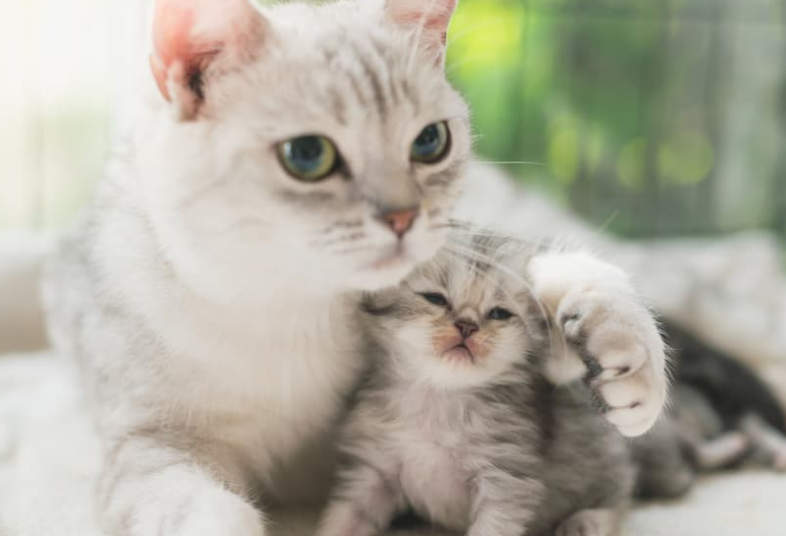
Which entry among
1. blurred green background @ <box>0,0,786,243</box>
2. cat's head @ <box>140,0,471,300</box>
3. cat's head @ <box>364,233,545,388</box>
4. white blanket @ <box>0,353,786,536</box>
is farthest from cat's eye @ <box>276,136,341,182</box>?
blurred green background @ <box>0,0,786,243</box>

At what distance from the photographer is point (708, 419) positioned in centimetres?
178

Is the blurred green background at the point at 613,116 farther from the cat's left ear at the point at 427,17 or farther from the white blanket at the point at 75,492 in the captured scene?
the cat's left ear at the point at 427,17

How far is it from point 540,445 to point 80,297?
35.6 inches

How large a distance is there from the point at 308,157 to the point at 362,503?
54 cm

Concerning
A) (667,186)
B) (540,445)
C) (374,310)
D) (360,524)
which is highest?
(374,310)

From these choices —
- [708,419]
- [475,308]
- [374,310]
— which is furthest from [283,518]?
[708,419]

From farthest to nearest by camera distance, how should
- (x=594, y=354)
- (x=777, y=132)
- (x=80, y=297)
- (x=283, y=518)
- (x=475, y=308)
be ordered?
1. (x=777, y=132)
2. (x=80, y=297)
3. (x=283, y=518)
4. (x=475, y=308)
5. (x=594, y=354)

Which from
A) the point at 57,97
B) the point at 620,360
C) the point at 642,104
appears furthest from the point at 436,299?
the point at 642,104

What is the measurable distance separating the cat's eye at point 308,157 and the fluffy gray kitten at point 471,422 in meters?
0.28

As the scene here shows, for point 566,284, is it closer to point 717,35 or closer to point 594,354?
point 594,354

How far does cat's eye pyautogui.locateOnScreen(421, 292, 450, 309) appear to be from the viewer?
1232mm

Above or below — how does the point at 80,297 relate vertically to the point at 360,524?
above

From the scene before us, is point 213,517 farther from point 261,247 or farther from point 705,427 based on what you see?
point 705,427

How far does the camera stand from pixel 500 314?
1229mm
